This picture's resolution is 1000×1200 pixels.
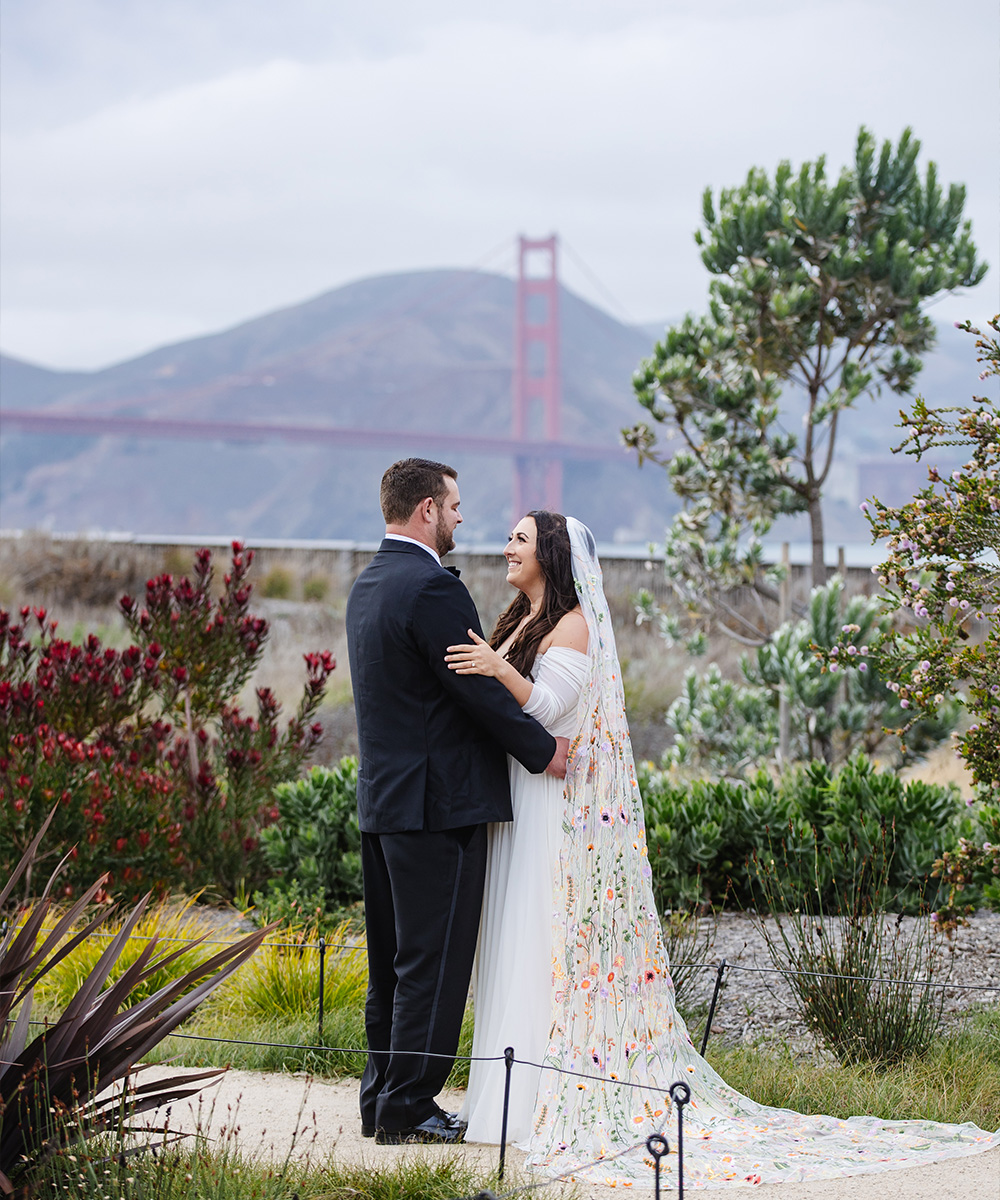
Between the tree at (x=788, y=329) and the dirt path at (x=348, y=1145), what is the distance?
4.82 m

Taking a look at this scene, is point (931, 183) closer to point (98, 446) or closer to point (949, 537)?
point (949, 537)

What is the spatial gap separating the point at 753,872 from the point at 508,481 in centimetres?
8142

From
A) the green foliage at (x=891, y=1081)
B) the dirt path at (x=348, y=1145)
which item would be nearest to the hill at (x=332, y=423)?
the green foliage at (x=891, y=1081)

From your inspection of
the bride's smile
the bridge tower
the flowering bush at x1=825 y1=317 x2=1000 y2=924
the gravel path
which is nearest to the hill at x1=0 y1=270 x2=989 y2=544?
the bridge tower

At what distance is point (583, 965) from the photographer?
3.33 metres

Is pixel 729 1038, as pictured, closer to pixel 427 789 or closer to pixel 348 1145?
pixel 348 1145

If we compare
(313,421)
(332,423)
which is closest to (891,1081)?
(332,423)

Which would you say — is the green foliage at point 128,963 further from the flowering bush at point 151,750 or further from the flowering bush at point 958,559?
the flowering bush at point 958,559

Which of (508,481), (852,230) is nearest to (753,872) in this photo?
(852,230)

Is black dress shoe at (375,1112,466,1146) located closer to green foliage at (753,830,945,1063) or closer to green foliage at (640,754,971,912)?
green foliage at (753,830,945,1063)

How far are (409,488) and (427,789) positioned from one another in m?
0.81

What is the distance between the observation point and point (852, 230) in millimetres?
7855

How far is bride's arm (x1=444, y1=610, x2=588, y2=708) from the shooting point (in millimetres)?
3209

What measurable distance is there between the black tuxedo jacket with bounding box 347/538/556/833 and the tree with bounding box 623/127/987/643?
4.70 meters
